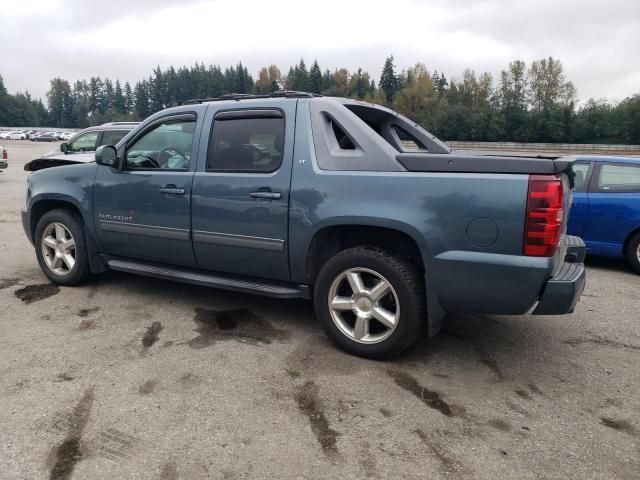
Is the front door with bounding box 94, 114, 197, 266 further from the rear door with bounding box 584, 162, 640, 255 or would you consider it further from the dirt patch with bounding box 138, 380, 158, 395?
the rear door with bounding box 584, 162, 640, 255

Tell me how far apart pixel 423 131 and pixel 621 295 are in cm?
282

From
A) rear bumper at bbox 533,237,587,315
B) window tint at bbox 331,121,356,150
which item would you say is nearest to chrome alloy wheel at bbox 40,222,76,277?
window tint at bbox 331,121,356,150

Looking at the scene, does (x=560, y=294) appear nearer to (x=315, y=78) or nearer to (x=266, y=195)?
(x=266, y=195)

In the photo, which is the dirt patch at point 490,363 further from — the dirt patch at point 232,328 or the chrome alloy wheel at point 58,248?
the chrome alloy wheel at point 58,248

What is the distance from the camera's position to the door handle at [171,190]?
431 cm

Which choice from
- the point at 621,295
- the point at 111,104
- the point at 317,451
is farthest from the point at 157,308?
the point at 111,104

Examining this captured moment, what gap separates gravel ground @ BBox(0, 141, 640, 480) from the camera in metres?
2.54

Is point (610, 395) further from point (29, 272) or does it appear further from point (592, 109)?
point (592, 109)

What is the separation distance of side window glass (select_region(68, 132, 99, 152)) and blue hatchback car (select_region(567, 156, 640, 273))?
901 centimetres

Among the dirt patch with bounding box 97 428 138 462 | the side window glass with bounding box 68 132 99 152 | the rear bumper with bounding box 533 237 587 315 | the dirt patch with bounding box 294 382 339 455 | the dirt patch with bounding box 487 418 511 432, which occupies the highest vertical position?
the side window glass with bounding box 68 132 99 152

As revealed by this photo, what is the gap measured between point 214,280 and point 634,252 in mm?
5317

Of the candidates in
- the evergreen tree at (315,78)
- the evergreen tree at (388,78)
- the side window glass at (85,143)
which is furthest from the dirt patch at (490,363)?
the evergreen tree at (388,78)

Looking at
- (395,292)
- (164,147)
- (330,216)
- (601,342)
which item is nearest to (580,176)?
(601,342)

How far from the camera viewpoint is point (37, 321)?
14.2 feet
